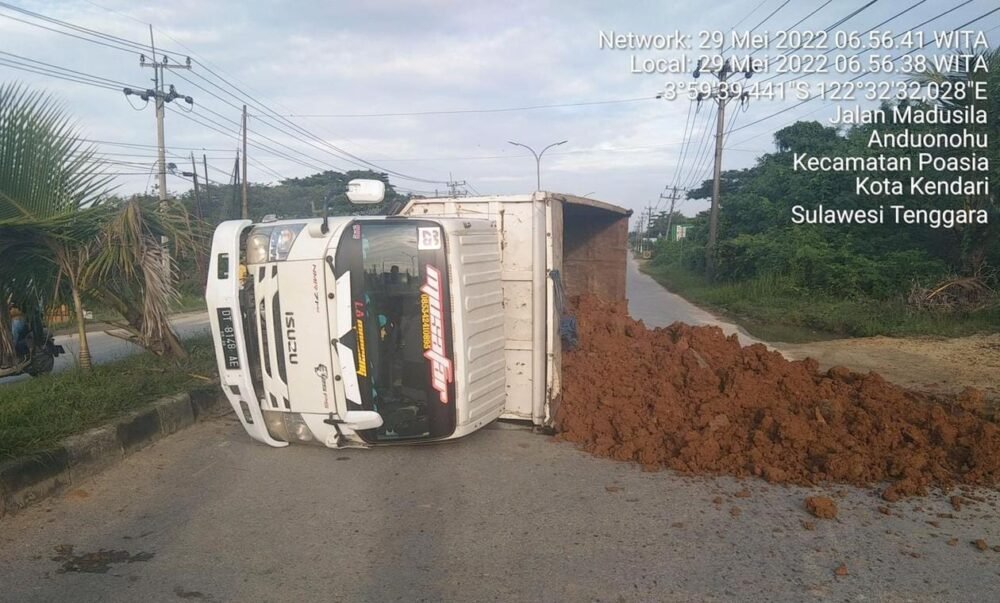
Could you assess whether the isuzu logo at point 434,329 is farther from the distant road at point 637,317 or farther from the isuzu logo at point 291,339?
the distant road at point 637,317

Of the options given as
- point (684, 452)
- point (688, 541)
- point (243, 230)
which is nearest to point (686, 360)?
point (684, 452)

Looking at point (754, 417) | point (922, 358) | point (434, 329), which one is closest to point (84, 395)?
point (434, 329)

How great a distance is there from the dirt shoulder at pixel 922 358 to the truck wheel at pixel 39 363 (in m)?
9.39

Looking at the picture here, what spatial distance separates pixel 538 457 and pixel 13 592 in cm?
334

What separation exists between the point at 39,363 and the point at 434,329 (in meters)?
5.62

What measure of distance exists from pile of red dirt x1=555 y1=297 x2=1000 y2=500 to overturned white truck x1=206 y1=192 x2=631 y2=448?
112 cm

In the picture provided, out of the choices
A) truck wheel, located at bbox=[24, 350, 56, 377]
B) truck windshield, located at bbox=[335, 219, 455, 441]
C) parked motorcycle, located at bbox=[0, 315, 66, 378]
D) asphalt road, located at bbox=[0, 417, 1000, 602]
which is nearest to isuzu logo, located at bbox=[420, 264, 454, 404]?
truck windshield, located at bbox=[335, 219, 455, 441]

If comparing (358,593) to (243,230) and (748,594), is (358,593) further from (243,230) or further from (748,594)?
(243,230)

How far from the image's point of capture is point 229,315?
5.13m

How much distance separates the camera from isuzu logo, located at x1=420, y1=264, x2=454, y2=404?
16.3 feet

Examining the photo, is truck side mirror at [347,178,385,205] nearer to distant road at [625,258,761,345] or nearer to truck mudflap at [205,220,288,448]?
truck mudflap at [205,220,288,448]

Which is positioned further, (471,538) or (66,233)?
(66,233)

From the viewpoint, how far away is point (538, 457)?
17.8 ft

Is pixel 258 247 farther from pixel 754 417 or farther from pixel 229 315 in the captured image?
pixel 754 417
